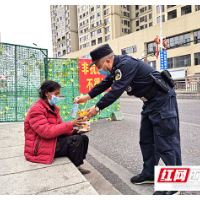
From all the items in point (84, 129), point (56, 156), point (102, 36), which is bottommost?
point (56, 156)

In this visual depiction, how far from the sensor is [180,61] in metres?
30.4

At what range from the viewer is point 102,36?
1951 inches

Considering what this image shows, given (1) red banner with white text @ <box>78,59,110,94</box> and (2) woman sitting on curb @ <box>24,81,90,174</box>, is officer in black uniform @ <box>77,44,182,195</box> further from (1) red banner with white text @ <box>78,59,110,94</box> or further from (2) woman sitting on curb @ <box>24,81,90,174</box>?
(1) red banner with white text @ <box>78,59,110,94</box>

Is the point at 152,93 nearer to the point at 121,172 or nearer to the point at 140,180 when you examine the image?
the point at 140,180

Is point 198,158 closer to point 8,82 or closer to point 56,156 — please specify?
point 56,156

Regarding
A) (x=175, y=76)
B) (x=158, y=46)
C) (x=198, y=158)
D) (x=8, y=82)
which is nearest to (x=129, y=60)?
(x=198, y=158)

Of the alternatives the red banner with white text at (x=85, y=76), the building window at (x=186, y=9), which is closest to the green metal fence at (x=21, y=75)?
the red banner with white text at (x=85, y=76)

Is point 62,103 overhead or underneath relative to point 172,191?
overhead

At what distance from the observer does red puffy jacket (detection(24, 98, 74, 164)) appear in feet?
7.38

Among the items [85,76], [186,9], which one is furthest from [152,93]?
[186,9]

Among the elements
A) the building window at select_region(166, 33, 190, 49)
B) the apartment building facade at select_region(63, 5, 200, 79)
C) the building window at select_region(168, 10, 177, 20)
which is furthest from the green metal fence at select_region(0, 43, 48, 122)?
the building window at select_region(168, 10, 177, 20)

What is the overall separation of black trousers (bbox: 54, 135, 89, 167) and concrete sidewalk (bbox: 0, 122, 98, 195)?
8cm

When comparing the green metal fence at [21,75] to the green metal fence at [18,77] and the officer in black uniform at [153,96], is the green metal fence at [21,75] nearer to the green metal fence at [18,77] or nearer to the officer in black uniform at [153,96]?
the green metal fence at [18,77]

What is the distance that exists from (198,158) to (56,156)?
7.26 feet
